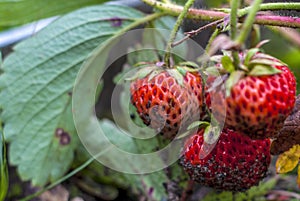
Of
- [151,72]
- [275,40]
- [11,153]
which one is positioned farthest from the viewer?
[275,40]

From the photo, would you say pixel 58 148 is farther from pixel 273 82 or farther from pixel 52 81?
pixel 273 82

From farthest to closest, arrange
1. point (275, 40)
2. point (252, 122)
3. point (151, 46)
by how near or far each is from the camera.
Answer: point (275, 40) → point (151, 46) → point (252, 122)

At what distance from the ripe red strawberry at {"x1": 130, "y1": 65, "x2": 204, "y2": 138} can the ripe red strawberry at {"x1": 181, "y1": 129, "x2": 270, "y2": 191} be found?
36 mm

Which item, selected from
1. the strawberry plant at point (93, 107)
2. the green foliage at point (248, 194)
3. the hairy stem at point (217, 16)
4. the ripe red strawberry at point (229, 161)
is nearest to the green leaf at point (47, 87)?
the strawberry plant at point (93, 107)

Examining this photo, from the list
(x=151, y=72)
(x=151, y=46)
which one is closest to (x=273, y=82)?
(x=151, y=72)

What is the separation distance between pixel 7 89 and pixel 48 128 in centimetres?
13

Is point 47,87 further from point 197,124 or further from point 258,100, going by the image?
point 258,100

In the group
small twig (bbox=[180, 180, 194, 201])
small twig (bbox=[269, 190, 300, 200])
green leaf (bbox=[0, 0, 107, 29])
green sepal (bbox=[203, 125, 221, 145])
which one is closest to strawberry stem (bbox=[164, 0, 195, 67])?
green sepal (bbox=[203, 125, 221, 145])

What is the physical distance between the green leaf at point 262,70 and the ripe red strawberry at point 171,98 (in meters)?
0.14

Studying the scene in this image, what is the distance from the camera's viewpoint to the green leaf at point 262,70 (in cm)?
71

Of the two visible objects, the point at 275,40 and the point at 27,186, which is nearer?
the point at 27,186

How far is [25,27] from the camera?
5.00 ft

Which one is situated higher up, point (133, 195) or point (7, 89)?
point (7, 89)

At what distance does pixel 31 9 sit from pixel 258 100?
0.78 meters
